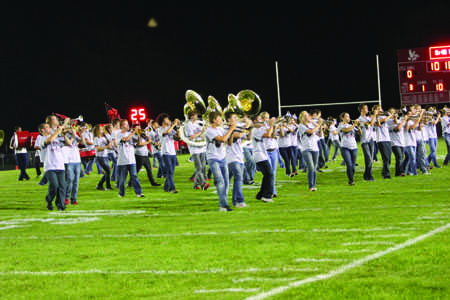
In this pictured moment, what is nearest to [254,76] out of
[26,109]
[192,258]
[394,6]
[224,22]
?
[224,22]

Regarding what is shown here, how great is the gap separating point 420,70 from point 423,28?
17740mm

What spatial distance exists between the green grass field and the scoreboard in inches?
683

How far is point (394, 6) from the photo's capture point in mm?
43531

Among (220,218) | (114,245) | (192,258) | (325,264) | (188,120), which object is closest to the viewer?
(325,264)

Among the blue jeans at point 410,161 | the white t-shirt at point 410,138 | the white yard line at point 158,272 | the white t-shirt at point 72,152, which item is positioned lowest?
the white yard line at point 158,272

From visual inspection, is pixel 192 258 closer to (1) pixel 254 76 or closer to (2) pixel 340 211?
(2) pixel 340 211

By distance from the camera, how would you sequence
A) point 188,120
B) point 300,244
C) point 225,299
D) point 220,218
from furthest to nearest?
point 188,120 → point 220,218 → point 300,244 → point 225,299

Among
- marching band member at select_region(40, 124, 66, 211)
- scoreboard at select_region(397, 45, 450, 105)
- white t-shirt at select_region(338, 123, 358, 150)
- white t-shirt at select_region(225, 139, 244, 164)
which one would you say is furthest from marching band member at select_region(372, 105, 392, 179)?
scoreboard at select_region(397, 45, 450, 105)

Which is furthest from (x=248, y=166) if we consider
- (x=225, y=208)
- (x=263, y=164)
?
(x=225, y=208)

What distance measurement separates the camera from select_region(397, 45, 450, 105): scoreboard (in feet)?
90.6

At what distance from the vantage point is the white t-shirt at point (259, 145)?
34.3 ft

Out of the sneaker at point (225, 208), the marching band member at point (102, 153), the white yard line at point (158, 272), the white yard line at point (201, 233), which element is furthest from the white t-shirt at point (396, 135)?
the white yard line at point (158, 272)

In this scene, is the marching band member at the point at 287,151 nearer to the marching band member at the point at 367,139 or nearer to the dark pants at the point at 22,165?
the marching band member at the point at 367,139

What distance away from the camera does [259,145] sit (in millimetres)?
10570
